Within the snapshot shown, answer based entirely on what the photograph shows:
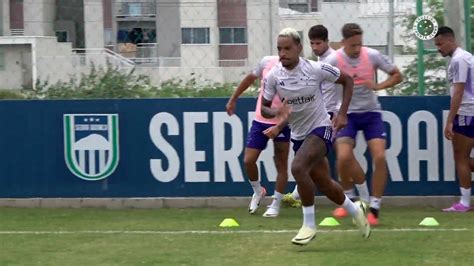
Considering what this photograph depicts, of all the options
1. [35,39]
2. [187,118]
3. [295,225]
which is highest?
[35,39]

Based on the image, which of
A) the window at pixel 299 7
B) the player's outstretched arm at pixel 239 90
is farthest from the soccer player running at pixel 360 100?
the window at pixel 299 7

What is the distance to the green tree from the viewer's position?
41.0 feet

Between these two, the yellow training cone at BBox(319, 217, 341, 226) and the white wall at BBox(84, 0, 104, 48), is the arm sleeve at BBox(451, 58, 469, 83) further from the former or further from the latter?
the white wall at BBox(84, 0, 104, 48)

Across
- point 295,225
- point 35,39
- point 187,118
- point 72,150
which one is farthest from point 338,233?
point 35,39

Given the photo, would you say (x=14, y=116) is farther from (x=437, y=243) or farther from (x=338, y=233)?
(x=437, y=243)

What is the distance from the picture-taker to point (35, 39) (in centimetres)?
1295

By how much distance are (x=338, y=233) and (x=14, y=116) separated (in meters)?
4.43

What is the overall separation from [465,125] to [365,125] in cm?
120

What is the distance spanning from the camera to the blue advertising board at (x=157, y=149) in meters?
12.0

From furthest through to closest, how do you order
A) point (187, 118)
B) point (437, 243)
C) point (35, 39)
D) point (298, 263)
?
point (35, 39) < point (187, 118) < point (437, 243) < point (298, 263)

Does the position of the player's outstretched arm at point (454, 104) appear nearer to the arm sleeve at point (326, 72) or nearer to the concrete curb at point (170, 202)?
the concrete curb at point (170, 202)

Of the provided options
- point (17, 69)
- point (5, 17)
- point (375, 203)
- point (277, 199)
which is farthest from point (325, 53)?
point (5, 17)
